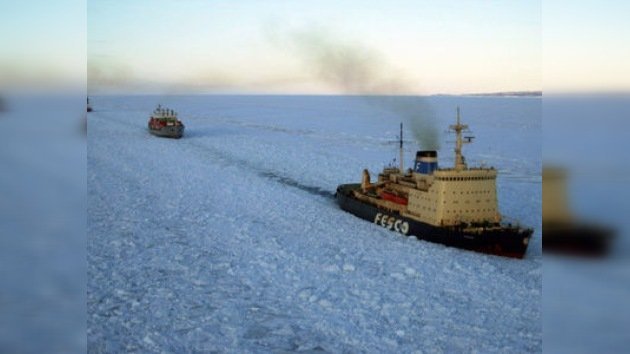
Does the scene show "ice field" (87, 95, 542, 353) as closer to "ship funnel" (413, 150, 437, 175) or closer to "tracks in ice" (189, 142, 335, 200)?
"tracks in ice" (189, 142, 335, 200)

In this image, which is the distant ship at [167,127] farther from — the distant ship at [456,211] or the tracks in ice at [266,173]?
the distant ship at [456,211]

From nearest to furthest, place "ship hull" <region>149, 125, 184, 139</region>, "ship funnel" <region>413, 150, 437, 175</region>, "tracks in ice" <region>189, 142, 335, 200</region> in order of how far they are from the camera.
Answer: "ship funnel" <region>413, 150, 437, 175</region> < "tracks in ice" <region>189, 142, 335, 200</region> < "ship hull" <region>149, 125, 184, 139</region>

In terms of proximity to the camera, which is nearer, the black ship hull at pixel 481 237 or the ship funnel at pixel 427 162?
the black ship hull at pixel 481 237

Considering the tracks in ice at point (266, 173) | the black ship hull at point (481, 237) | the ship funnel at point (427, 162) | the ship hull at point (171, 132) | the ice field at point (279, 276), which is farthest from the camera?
the ship hull at point (171, 132)

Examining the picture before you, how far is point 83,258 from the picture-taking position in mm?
3436

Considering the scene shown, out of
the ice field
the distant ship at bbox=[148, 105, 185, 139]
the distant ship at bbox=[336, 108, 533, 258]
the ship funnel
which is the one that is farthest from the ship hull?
the ship funnel

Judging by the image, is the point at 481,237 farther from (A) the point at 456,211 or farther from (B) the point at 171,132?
(B) the point at 171,132

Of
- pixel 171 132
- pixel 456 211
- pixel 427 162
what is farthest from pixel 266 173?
pixel 171 132

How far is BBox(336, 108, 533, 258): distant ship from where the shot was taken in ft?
25.4

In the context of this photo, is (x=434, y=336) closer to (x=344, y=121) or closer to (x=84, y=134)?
(x=84, y=134)

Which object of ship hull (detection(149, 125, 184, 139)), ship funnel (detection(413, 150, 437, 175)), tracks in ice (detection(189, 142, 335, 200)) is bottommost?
tracks in ice (detection(189, 142, 335, 200))

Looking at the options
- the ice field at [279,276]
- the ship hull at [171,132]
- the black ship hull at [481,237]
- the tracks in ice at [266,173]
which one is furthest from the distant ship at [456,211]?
the ship hull at [171,132]

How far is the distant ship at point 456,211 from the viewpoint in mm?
7730

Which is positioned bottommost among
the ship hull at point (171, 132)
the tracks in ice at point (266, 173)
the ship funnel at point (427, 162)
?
the tracks in ice at point (266, 173)
